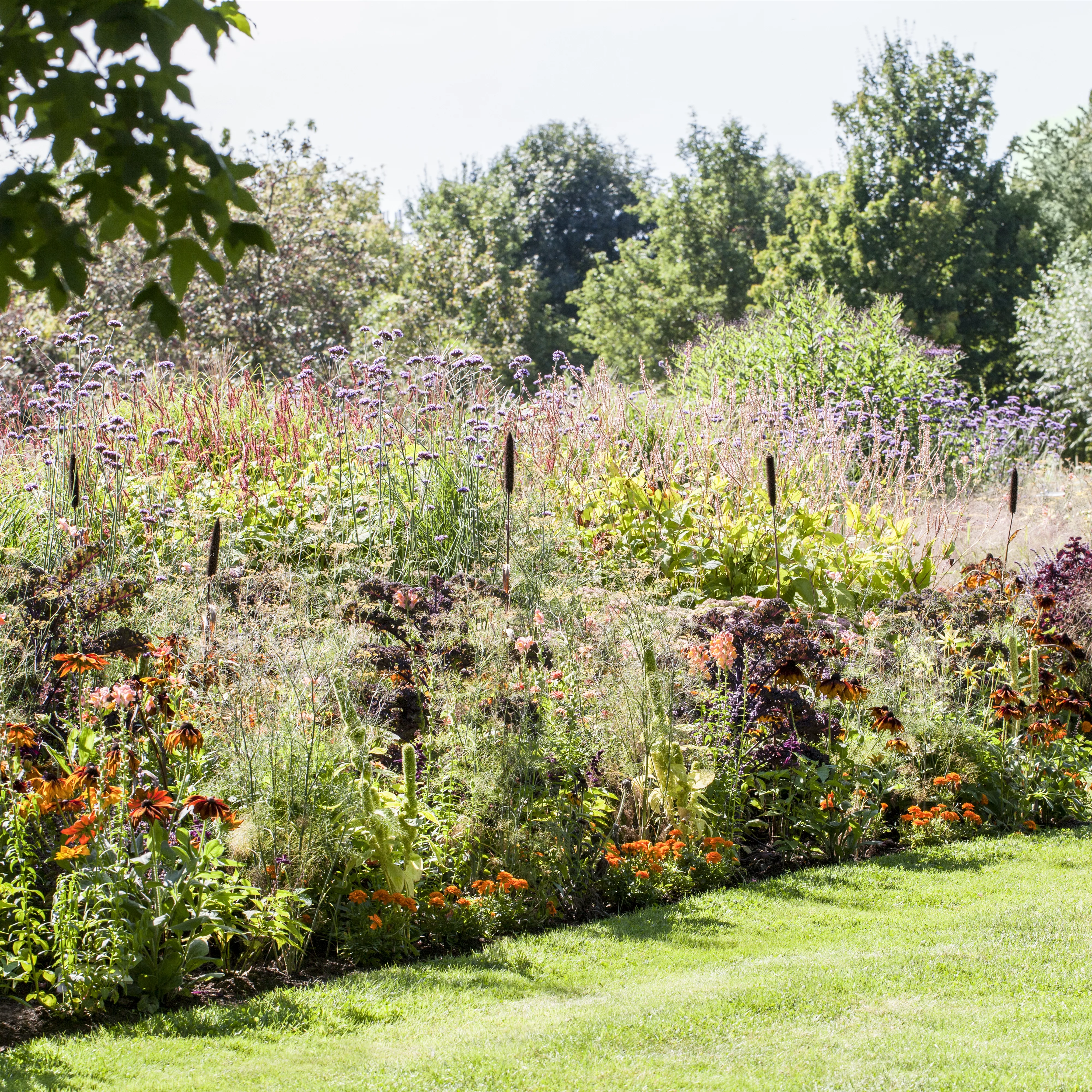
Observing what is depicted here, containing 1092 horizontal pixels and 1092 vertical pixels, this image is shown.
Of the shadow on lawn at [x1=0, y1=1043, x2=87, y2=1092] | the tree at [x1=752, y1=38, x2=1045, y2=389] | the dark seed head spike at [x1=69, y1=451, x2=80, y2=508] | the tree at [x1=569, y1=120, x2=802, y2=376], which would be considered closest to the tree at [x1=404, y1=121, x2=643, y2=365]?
the tree at [x1=569, y1=120, x2=802, y2=376]

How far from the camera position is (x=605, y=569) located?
6.97 metres

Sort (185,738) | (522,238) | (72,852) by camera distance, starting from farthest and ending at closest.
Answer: (522,238) → (185,738) → (72,852)

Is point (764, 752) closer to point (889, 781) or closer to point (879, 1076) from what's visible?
point (889, 781)

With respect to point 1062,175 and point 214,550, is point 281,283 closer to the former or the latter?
point 214,550

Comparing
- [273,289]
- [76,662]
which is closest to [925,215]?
[273,289]

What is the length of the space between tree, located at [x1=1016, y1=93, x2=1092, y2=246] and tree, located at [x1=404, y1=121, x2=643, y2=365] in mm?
10692

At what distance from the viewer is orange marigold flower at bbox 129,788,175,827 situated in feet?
10.7

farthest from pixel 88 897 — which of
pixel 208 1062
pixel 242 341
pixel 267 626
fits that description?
pixel 242 341

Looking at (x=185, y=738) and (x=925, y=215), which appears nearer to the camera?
(x=185, y=738)

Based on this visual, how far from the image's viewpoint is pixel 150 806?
10.8 feet

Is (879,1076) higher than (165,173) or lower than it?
lower

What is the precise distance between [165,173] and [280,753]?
2.54 metres

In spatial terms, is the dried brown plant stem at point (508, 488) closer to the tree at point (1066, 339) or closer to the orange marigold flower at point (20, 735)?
the orange marigold flower at point (20, 735)

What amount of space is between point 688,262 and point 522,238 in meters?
5.77
